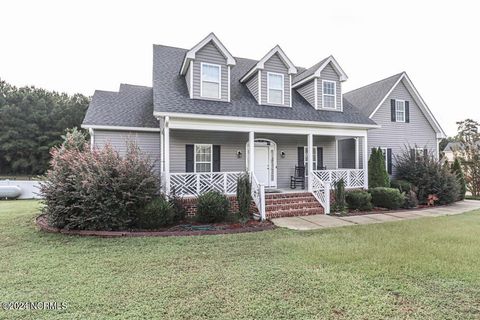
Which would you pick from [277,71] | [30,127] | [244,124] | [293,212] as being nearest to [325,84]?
[277,71]

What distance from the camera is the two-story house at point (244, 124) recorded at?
10047 millimetres

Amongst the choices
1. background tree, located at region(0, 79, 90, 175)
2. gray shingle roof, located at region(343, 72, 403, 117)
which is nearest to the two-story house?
gray shingle roof, located at region(343, 72, 403, 117)

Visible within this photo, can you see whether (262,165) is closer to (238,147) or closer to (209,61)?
(238,147)

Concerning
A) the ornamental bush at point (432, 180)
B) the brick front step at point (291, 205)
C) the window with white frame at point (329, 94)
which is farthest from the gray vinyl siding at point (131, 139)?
the ornamental bush at point (432, 180)

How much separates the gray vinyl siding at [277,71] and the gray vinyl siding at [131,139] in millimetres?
5549

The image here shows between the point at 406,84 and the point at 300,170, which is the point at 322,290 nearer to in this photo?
the point at 300,170

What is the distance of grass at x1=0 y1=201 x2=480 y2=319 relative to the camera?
3.37 metres

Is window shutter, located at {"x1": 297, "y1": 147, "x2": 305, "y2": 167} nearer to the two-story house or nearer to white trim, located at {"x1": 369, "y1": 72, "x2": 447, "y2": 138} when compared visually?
the two-story house

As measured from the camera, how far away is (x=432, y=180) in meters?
12.8

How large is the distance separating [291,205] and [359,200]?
3081mm

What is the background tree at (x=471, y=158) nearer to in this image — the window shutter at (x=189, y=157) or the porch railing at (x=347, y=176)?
the porch railing at (x=347, y=176)

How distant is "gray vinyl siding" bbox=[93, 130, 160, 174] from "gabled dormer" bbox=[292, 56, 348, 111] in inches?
310

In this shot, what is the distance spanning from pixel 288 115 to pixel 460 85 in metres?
22.3

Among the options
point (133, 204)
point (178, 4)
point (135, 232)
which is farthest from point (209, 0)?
point (135, 232)
